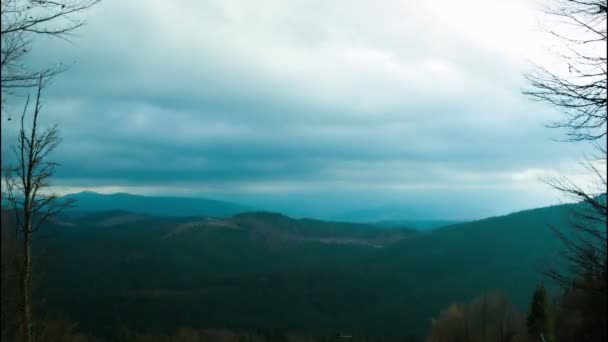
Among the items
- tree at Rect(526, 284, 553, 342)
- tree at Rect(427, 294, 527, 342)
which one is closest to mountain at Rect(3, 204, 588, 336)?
tree at Rect(427, 294, 527, 342)

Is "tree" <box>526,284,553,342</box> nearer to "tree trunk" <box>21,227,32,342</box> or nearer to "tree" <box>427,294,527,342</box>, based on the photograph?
"tree" <box>427,294,527,342</box>

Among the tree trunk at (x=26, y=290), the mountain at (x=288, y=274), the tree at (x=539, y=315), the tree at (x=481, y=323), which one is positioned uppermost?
the tree trunk at (x=26, y=290)

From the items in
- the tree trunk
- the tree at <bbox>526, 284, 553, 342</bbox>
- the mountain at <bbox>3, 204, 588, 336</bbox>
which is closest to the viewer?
the tree trunk

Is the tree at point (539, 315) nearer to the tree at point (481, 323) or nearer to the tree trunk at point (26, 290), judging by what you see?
the tree at point (481, 323)

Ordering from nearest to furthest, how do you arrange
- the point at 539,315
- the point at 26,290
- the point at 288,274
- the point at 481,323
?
the point at 26,290 < the point at 539,315 < the point at 481,323 < the point at 288,274

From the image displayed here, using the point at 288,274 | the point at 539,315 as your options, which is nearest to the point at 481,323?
the point at 539,315

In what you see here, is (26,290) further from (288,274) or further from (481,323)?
(288,274)

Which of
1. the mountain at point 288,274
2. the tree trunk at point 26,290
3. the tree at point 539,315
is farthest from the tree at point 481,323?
the mountain at point 288,274

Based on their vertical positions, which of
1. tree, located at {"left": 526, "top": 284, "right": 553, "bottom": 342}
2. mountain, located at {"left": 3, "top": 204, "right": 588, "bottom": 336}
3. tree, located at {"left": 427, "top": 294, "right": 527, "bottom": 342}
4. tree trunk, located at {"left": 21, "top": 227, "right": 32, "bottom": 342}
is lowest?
mountain, located at {"left": 3, "top": 204, "right": 588, "bottom": 336}
